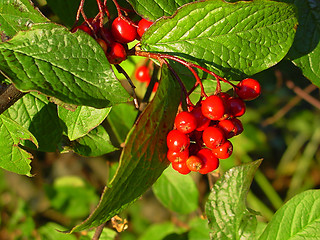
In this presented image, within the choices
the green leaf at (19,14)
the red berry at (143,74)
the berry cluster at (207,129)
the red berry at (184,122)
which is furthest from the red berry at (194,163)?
the red berry at (143,74)

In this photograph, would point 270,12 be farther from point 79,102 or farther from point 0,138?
Answer: point 0,138

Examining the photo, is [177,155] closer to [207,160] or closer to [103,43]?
[207,160]

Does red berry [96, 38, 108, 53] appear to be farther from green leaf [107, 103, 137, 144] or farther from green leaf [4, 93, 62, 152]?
green leaf [107, 103, 137, 144]

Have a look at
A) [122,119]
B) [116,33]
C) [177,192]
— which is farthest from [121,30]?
[177,192]

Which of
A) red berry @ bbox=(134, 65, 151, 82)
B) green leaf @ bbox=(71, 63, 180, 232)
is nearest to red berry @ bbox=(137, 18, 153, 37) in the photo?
green leaf @ bbox=(71, 63, 180, 232)

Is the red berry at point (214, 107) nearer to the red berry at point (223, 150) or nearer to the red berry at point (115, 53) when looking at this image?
the red berry at point (223, 150)

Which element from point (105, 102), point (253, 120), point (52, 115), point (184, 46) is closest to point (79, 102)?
point (105, 102)
